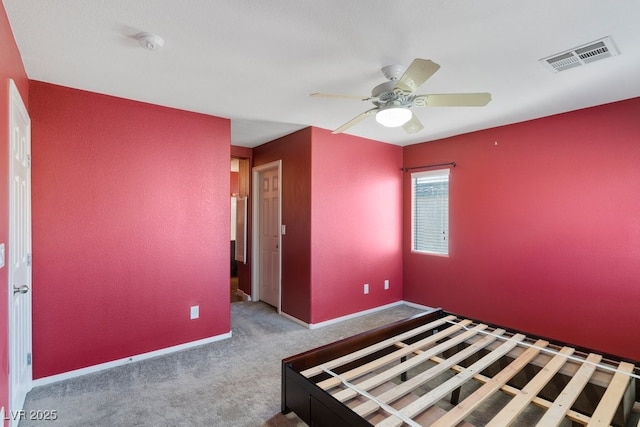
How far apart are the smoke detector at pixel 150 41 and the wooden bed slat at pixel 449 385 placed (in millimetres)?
2325

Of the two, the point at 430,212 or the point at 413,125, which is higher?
the point at 413,125

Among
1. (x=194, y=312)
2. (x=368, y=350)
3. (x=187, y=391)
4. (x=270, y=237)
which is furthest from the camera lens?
(x=270, y=237)

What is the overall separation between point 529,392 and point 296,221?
278 cm

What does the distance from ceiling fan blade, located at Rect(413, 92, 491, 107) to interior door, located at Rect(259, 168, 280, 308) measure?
8.25ft

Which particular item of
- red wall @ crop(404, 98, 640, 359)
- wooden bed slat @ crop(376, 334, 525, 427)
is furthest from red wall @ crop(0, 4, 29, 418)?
red wall @ crop(404, 98, 640, 359)

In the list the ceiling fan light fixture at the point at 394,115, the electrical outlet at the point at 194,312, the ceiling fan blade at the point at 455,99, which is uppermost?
the ceiling fan blade at the point at 455,99

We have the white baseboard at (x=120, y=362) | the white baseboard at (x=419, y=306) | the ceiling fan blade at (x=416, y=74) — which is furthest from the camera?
the white baseboard at (x=419, y=306)

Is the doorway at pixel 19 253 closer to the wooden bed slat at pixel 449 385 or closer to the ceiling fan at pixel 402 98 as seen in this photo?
the ceiling fan at pixel 402 98

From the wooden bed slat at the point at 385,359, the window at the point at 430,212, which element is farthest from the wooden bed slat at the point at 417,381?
the window at the point at 430,212

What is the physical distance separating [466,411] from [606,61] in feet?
7.72

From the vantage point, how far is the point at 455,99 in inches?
79.4

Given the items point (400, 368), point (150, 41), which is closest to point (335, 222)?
point (400, 368)

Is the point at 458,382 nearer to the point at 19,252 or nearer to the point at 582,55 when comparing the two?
the point at 582,55

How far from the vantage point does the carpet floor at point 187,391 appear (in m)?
2.03
